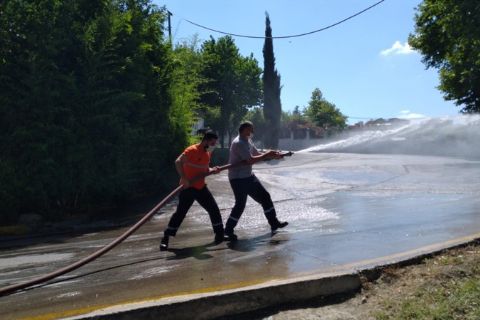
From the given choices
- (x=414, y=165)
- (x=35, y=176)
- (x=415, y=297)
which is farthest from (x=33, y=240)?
(x=414, y=165)

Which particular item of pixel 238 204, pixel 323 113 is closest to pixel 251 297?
pixel 238 204

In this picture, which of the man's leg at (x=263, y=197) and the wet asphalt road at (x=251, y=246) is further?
the man's leg at (x=263, y=197)

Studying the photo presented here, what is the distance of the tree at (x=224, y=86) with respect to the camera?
33969 mm

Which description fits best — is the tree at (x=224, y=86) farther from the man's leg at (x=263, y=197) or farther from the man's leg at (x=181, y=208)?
the man's leg at (x=181, y=208)

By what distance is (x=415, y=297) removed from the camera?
4414 mm

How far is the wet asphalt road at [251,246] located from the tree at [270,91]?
28.8 meters

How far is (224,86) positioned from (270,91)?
8184 millimetres

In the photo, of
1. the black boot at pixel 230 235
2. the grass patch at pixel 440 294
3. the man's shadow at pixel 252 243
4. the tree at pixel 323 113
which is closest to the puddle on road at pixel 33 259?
the black boot at pixel 230 235

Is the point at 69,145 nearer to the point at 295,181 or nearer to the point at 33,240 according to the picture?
the point at 33,240

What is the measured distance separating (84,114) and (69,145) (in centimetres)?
78

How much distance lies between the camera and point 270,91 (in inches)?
1661

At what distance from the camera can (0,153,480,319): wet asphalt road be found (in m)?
4.88

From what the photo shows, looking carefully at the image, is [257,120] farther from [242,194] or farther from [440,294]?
[440,294]

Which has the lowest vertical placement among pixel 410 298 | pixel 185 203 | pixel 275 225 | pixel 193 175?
pixel 410 298
